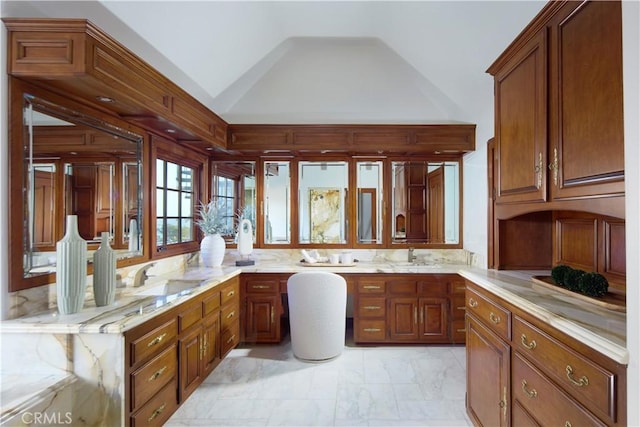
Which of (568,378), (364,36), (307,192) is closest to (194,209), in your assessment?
(307,192)

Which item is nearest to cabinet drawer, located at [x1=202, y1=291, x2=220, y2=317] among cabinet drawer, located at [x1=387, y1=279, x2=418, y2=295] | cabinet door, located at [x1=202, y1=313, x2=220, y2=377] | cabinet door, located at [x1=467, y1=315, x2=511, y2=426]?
cabinet door, located at [x1=202, y1=313, x2=220, y2=377]

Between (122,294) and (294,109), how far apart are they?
253 centimetres

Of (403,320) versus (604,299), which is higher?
(604,299)

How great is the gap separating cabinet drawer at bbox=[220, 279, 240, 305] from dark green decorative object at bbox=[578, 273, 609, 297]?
2633 millimetres

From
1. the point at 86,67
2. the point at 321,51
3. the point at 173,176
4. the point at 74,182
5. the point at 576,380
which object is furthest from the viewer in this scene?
the point at 321,51

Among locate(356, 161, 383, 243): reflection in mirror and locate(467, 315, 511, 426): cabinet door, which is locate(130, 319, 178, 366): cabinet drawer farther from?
locate(356, 161, 383, 243): reflection in mirror

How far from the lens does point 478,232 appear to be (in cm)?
329

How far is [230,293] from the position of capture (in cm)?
307

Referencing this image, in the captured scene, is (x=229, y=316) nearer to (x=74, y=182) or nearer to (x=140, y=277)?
(x=140, y=277)

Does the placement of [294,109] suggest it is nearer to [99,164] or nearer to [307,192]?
[307,192]

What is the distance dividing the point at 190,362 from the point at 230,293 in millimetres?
829

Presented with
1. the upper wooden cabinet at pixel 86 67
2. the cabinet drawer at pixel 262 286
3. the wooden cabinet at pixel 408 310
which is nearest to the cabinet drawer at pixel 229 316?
the cabinet drawer at pixel 262 286

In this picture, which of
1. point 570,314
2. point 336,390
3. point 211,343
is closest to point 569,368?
point 570,314

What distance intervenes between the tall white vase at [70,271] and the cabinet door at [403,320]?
2702mm
